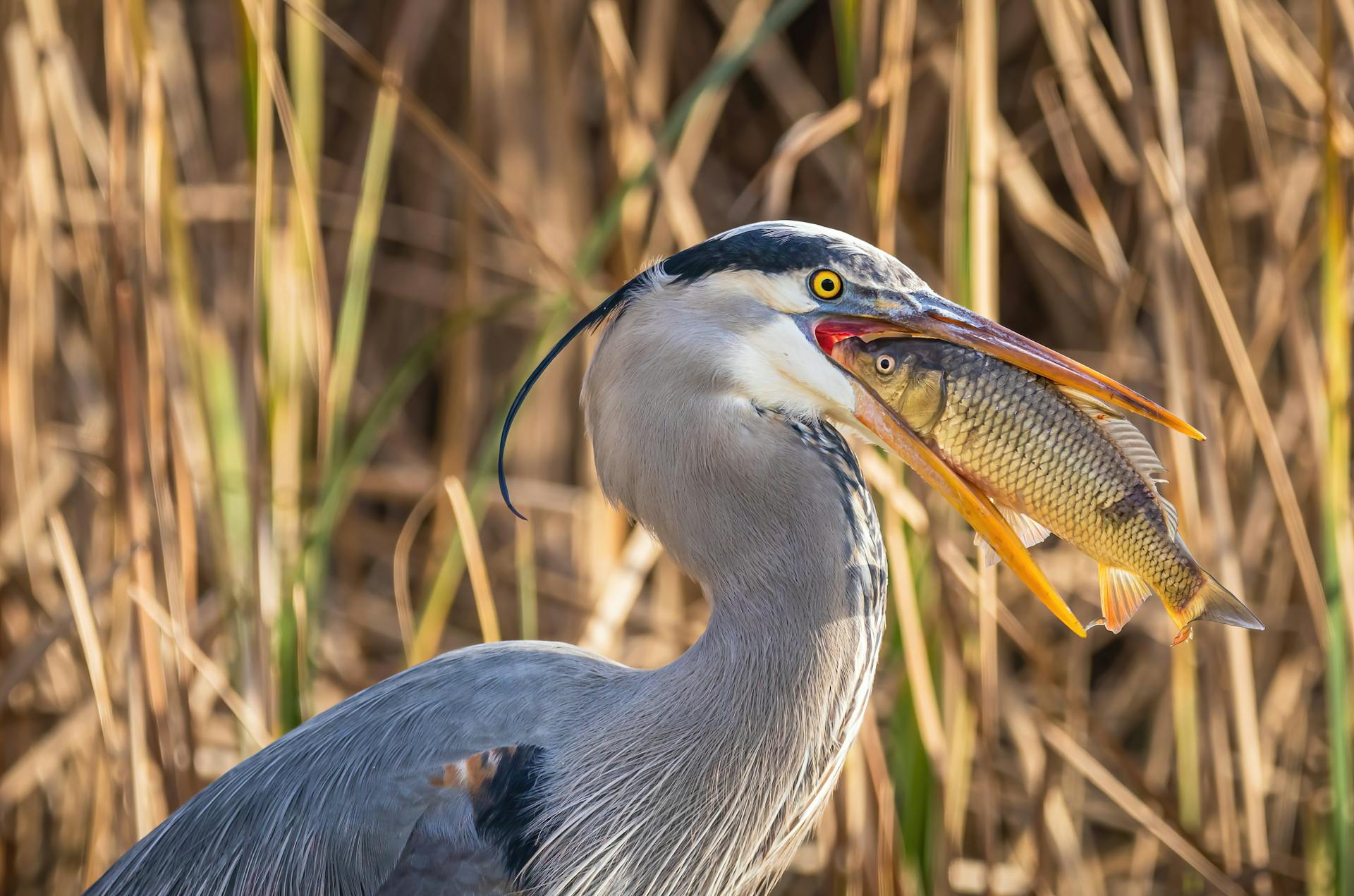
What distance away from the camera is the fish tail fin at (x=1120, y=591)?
4.26 ft

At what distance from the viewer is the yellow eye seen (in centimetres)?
139

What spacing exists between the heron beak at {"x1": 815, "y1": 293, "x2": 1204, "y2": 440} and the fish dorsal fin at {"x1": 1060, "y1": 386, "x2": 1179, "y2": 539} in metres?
0.01

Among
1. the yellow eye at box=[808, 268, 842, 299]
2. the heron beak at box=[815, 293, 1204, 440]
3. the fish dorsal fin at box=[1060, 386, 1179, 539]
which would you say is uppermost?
the yellow eye at box=[808, 268, 842, 299]

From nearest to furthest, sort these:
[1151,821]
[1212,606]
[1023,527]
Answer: [1212,606] → [1023,527] → [1151,821]

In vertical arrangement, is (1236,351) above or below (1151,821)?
above

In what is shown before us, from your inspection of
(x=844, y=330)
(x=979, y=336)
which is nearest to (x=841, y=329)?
(x=844, y=330)

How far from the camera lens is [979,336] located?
4.34 ft

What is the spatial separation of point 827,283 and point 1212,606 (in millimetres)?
510

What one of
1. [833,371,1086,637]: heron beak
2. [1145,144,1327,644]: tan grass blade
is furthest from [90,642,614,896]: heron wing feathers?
[1145,144,1327,644]: tan grass blade

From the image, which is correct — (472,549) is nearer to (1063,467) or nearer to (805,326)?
(805,326)

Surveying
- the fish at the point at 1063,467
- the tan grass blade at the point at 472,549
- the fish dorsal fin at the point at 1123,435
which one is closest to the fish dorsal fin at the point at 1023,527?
the fish at the point at 1063,467

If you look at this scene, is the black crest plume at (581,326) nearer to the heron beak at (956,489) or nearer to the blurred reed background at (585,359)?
the heron beak at (956,489)

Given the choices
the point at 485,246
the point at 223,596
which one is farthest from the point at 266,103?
the point at 485,246

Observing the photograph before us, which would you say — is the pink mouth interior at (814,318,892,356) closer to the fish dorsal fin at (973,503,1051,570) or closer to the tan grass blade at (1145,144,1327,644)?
the fish dorsal fin at (973,503,1051,570)
